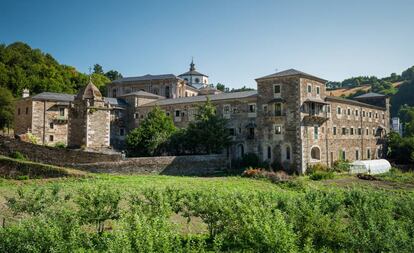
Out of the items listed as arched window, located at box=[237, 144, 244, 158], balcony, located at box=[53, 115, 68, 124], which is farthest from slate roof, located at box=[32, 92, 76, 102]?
arched window, located at box=[237, 144, 244, 158]

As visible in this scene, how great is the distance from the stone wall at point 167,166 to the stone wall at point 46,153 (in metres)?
0.71

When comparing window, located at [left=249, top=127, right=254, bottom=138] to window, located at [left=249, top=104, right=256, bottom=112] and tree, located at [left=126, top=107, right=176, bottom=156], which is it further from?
tree, located at [left=126, top=107, right=176, bottom=156]

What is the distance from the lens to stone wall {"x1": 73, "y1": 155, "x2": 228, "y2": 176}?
32.6 meters

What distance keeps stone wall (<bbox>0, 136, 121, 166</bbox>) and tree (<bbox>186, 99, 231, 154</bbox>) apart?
11.6m

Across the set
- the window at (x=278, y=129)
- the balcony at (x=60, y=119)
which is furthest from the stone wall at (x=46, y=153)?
the window at (x=278, y=129)

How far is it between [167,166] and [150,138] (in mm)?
5789

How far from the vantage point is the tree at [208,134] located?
39531 mm

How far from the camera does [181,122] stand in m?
48.8

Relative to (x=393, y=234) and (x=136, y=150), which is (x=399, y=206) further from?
(x=136, y=150)

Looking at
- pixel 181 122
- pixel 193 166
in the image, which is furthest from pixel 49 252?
pixel 181 122

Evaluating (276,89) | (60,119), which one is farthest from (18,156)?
(276,89)

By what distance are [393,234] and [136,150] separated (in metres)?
31.0

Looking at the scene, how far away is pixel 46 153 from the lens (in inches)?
1270

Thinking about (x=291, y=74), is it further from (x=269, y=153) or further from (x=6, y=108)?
(x=6, y=108)
